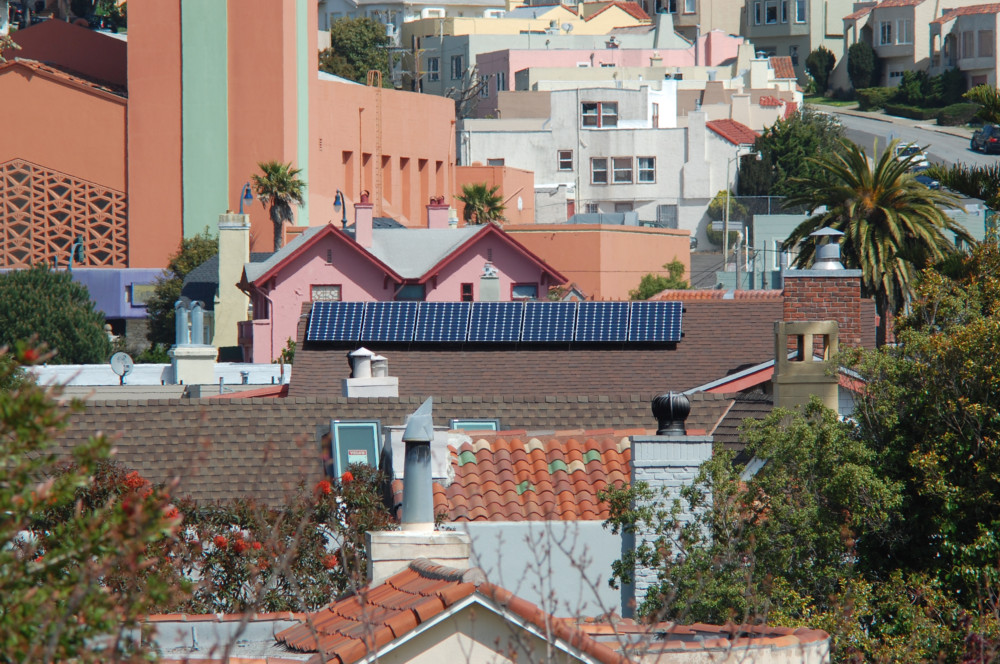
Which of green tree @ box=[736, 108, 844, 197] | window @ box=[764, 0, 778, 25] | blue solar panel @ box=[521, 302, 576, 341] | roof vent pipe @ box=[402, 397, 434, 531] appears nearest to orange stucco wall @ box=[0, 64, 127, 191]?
green tree @ box=[736, 108, 844, 197]

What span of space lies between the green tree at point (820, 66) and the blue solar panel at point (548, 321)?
9734cm

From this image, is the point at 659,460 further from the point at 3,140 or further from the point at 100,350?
the point at 3,140

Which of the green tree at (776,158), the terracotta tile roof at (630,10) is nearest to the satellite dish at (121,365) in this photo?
the green tree at (776,158)

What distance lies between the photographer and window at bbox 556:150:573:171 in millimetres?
89500

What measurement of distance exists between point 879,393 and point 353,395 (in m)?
11.0

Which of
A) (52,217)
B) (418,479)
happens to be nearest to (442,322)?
(418,479)

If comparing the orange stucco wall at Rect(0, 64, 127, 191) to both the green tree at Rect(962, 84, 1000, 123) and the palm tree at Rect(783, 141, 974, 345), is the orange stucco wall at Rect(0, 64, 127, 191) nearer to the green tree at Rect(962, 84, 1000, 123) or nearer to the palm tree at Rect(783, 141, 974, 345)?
the palm tree at Rect(783, 141, 974, 345)

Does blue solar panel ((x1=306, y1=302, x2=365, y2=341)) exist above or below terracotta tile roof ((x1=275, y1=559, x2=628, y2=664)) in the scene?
above

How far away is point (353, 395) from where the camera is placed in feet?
79.0

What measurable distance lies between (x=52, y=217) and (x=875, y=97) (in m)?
60.6

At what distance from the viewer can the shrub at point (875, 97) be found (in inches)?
4500

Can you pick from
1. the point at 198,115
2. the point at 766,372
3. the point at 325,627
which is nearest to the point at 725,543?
the point at 325,627

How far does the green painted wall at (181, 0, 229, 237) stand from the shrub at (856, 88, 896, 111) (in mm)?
54244

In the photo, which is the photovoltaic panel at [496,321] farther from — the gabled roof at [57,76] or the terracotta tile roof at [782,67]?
the terracotta tile roof at [782,67]
